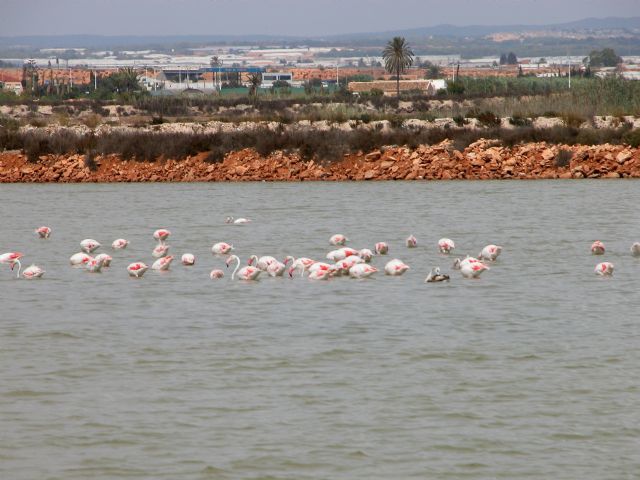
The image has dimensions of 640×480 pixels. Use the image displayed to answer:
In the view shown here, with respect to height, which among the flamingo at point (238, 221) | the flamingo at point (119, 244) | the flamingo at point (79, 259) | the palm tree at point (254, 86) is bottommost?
the palm tree at point (254, 86)

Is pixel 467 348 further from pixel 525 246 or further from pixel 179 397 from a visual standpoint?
pixel 525 246

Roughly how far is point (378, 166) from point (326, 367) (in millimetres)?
23388

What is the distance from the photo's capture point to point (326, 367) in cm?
1260

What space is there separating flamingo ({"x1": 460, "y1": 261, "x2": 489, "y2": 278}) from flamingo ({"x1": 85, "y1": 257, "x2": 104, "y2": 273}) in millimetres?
5057

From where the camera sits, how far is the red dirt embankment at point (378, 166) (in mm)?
34812

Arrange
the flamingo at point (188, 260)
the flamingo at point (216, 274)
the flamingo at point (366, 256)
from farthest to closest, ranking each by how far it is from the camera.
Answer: the flamingo at point (188, 260) → the flamingo at point (366, 256) → the flamingo at point (216, 274)

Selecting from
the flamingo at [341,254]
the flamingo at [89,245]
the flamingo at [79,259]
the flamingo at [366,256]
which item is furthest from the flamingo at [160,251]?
the flamingo at [366,256]

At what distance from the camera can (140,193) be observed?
110 feet

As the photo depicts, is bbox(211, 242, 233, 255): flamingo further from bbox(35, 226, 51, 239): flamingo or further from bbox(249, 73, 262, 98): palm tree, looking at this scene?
bbox(249, 73, 262, 98): palm tree

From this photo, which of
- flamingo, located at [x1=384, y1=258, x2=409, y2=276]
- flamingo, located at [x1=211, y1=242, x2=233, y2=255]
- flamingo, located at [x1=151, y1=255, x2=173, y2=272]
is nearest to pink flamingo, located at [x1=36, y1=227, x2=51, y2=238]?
flamingo, located at [x1=211, y1=242, x2=233, y2=255]

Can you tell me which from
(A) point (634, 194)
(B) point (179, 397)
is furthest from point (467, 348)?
(A) point (634, 194)

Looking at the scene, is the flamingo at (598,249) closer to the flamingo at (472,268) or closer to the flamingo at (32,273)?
the flamingo at (472,268)

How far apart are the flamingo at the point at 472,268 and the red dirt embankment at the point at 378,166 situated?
17.0 m

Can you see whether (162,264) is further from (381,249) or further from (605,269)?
(605,269)
